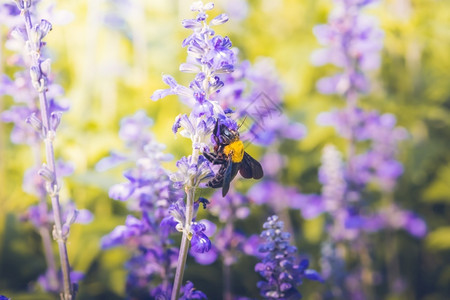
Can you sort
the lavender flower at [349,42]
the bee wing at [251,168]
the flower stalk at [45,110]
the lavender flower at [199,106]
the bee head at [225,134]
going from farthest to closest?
the lavender flower at [349,42] < the bee wing at [251,168] < the bee head at [225,134] < the flower stalk at [45,110] < the lavender flower at [199,106]

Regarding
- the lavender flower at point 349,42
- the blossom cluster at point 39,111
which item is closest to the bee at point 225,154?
the blossom cluster at point 39,111

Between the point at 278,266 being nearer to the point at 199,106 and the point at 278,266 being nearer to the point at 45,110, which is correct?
the point at 199,106

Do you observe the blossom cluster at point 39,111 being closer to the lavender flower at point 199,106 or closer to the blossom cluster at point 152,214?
the blossom cluster at point 152,214

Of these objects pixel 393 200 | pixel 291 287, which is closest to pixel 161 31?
pixel 393 200

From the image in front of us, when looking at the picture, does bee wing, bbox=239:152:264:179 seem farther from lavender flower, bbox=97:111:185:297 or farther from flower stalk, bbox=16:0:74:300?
flower stalk, bbox=16:0:74:300

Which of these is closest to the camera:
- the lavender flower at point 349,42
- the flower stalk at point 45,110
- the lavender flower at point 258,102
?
the flower stalk at point 45,110

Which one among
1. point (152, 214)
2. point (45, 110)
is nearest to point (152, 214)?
point (152, 214)
